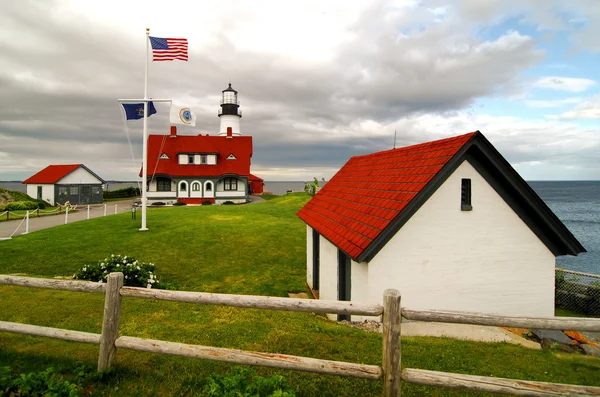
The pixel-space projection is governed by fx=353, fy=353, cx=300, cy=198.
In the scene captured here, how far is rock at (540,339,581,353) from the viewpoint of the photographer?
26.0ft

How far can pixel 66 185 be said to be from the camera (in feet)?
146

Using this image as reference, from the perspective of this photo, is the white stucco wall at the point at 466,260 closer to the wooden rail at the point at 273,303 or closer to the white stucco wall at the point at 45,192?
A: the wooden rail at the point at 273,303

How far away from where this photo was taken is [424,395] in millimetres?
4812

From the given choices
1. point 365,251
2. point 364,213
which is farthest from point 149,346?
point 364,213

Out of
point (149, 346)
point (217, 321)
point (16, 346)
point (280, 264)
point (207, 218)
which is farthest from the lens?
point (207, 218)

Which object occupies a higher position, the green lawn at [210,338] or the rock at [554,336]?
the green lawn at [210,338]

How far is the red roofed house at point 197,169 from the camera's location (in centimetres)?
4338

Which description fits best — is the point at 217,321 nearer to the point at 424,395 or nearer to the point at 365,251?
the point at 365,251

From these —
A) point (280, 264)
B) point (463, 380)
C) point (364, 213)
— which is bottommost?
point (280, 264)

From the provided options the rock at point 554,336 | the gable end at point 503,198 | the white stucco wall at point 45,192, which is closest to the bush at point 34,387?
the gable end at point 503,198

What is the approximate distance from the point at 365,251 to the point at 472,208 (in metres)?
3.10

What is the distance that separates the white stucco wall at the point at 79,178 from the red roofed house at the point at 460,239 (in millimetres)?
46336

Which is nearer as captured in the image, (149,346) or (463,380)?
(463,380)

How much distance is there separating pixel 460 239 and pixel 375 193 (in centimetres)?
265
